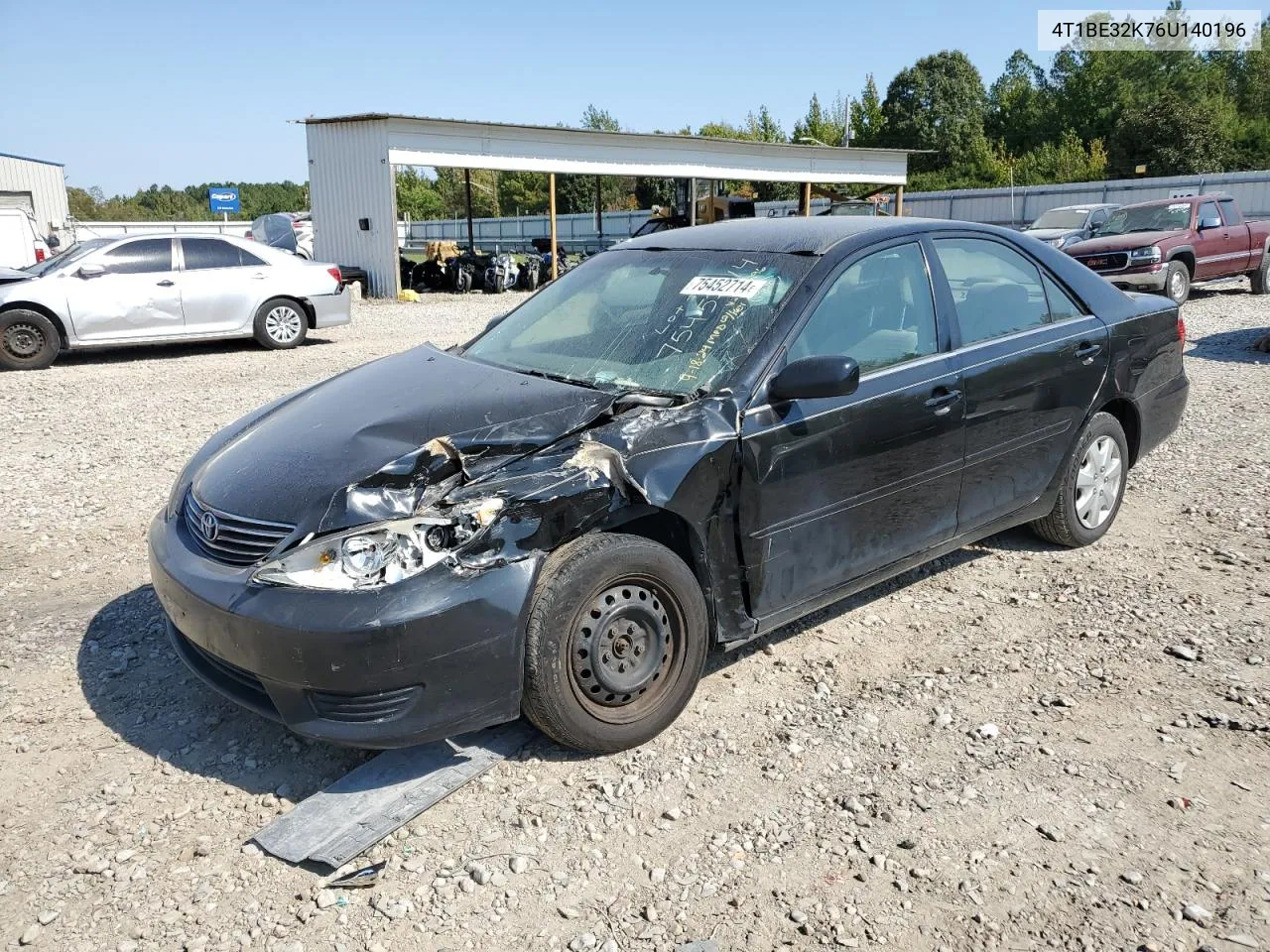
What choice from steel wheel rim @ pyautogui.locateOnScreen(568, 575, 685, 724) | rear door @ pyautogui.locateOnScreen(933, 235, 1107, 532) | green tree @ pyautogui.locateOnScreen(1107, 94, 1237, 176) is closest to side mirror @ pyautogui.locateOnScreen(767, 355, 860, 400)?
steel wheel rim @ pyautogui.locateOnScreen(568, 575, 685, 724)

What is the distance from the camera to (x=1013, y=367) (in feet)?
14.5

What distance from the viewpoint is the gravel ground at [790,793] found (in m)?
2.63

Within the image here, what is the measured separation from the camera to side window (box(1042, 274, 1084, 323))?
15.7 feet

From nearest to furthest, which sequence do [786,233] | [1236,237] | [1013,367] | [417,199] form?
1. [786,233]
2. [1013,367]
3. [1236,237]
4. [417,199]

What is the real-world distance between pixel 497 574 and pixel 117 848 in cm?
137

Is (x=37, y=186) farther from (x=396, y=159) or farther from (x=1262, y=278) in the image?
(x=1262, y=278)

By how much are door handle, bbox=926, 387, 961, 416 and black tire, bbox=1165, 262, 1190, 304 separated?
515 inches

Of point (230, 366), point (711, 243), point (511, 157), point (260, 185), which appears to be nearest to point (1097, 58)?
point (511, 157)

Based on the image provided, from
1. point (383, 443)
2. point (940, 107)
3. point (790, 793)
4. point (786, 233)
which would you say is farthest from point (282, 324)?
point (940, 107)

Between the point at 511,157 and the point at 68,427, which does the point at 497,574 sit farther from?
the point at 511,157

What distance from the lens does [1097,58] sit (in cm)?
6053

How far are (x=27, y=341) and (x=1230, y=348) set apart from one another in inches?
551

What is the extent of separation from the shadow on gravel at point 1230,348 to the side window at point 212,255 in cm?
1137

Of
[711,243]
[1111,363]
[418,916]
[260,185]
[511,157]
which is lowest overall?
[418,916]
